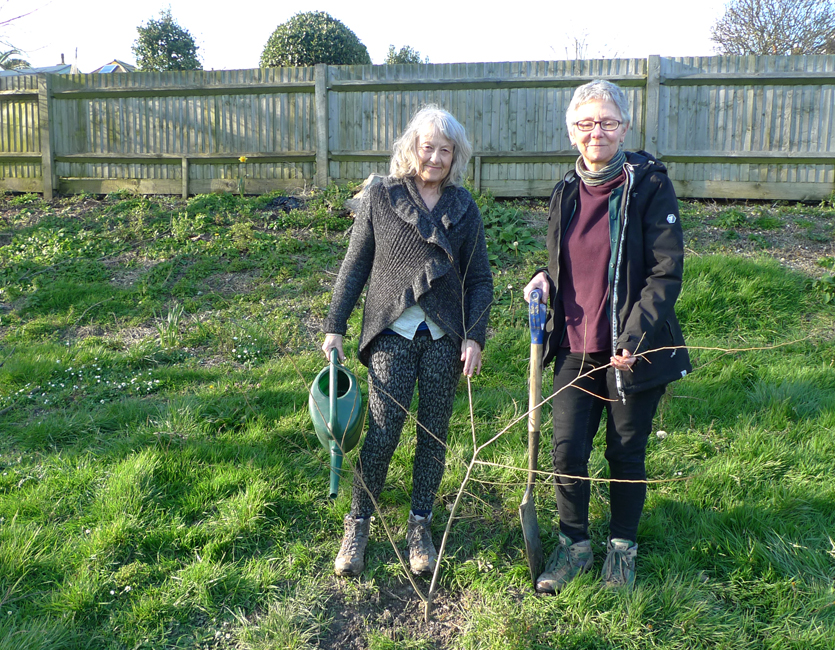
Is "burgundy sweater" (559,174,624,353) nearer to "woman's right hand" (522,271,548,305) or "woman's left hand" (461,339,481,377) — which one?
"woman's right hand" (522,271,548,305)

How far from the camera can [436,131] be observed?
92.6 inches

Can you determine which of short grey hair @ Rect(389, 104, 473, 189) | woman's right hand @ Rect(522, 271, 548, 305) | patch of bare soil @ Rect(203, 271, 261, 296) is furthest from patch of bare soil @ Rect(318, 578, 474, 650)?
patch of bare soil @ Rect(203, 271, 261, 296)

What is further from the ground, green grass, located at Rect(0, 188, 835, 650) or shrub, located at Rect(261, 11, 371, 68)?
shrub, located at Rect(261, 11, 371, 68)

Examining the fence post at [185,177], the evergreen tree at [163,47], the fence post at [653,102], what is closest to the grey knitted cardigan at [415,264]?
the fence post at [653,102]

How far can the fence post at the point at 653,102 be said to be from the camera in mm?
7445

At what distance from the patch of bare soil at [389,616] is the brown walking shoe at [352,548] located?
6 cm

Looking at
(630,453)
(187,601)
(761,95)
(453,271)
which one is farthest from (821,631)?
(761,95)

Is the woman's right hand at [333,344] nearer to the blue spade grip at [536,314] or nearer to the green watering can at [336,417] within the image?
the green watering can at [336,417]

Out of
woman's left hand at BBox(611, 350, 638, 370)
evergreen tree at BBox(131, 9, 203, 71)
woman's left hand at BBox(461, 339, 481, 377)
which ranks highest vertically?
evergreen tree at BBox(131, 9, 203, 71)

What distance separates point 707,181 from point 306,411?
6.17 m

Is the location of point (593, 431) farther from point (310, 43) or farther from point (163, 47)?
point (163, 47)

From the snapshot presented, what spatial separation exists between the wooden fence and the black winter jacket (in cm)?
579

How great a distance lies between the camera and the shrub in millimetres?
10148

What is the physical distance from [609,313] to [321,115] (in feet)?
22.4
